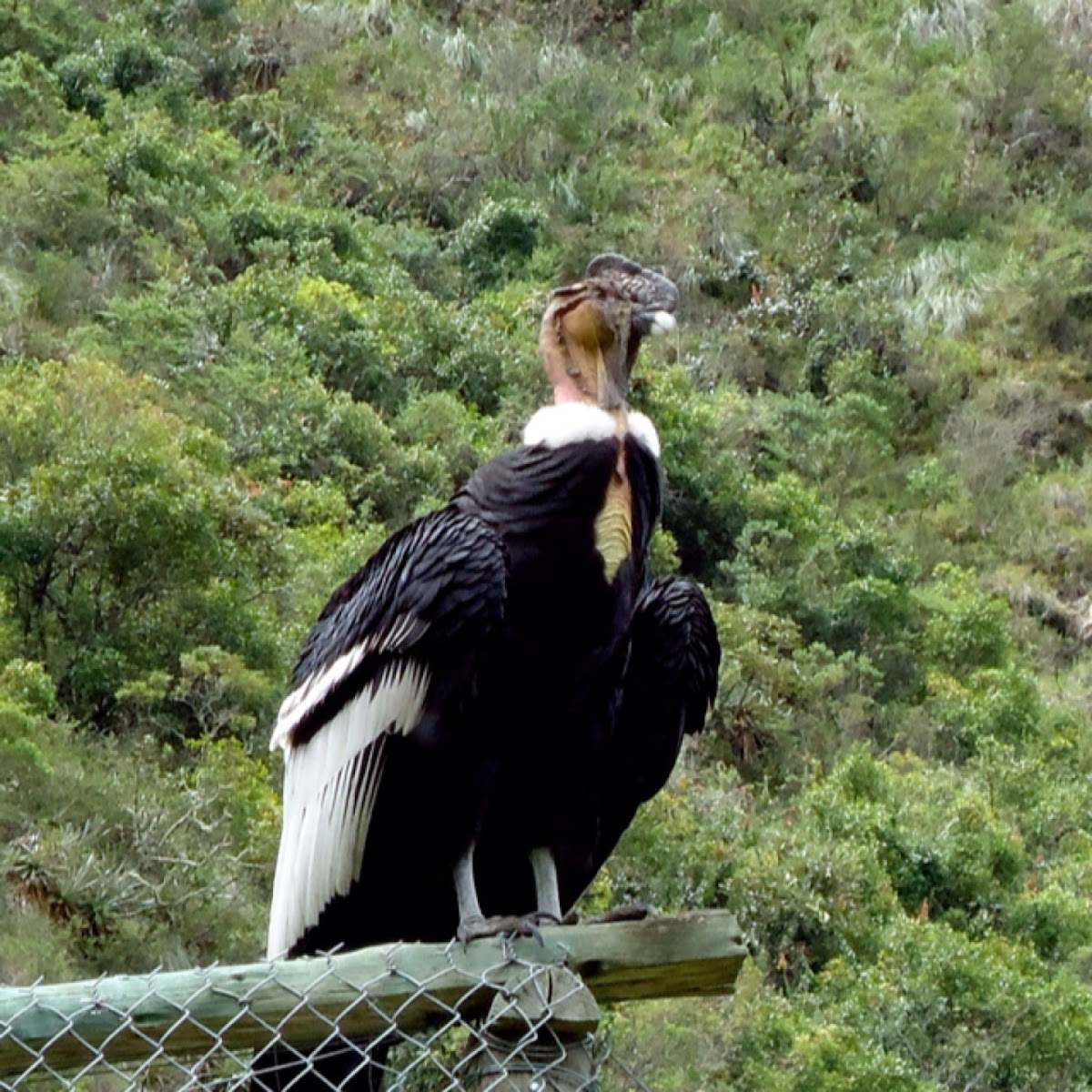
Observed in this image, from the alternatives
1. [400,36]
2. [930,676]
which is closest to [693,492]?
[930,676]

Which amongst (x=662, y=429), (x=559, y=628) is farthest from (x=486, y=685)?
(x=662, y=429)

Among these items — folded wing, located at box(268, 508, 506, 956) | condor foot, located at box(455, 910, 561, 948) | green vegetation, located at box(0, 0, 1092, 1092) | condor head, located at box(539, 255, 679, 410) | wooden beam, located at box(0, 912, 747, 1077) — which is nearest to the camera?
wooden beam, located at box(0, 912, 747, 1077)

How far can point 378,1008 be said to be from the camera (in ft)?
8.55

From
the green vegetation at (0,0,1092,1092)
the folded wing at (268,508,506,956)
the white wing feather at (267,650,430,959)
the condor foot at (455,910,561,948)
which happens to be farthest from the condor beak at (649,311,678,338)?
the green vegetation at (0,0,1092,1092)

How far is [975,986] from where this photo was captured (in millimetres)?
8602

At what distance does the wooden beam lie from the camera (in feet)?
7.89

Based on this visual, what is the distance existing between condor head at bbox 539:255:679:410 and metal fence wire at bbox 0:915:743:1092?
1.30 metres

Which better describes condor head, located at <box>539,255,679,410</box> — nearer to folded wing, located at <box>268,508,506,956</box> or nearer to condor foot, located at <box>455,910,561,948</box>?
folded wing, located at <box>268,508,506,956</box>

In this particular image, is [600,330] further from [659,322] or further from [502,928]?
[502,928]

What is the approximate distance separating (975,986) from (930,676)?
17.7 feet

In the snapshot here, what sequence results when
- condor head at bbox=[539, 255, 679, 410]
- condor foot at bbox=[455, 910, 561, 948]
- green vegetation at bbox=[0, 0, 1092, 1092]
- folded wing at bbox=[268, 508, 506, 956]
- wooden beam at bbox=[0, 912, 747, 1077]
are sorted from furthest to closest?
green vegetation at bbox=[0, 0, 1092, 1092]
condor head at bbox=[539, 255, 679, 410]
folded wing at bbox=[268, 508, 506, 956]
condor foot at bbox=[455, 910, 561, 948]
wooden beam at bbox=[0, 912, 747, 1077]

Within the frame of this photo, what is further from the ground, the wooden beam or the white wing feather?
the wooden beam

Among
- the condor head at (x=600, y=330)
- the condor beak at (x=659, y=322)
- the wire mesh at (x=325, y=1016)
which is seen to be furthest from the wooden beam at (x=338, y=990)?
the condor beak at (x=659, y=322)

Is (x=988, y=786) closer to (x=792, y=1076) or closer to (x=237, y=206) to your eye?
(x=792, y=1076)
